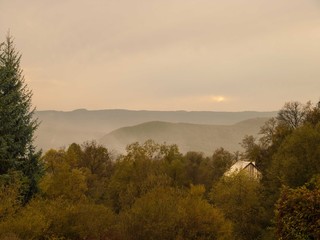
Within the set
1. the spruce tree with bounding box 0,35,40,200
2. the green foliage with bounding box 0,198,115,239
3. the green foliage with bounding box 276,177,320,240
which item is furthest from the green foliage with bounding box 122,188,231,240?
the green foliage with bounding box 276,177,320,240

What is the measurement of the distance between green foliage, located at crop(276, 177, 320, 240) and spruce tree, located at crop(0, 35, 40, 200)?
72.2 ft

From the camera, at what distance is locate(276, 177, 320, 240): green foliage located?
1165cm

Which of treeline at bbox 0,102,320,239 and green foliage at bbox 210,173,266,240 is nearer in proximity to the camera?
treeline at bbox 0,102,320,239

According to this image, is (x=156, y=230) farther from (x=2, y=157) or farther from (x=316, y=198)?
(x=316, y=198)

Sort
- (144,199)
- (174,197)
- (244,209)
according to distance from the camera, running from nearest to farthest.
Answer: (144,199) → (174,197) → (244,209)

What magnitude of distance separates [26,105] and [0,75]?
3.08 metres

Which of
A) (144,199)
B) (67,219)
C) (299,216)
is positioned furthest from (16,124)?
(299,216)

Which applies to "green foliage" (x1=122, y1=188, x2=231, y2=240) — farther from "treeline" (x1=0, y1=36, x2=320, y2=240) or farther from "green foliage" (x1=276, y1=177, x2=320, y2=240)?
"green foliage" (x1=276, y1=177, x2=320, y2=240)

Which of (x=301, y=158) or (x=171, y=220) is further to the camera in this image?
(x=301, y=158)

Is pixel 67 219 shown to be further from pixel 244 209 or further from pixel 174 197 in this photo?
pixel 244 209

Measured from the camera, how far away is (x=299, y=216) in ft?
39.0

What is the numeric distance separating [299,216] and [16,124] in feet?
80.3

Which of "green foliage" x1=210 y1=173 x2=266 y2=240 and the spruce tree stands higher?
the spruce tree

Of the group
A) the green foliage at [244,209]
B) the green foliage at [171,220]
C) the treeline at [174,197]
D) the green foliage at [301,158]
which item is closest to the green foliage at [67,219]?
the treeline at [174,197]
